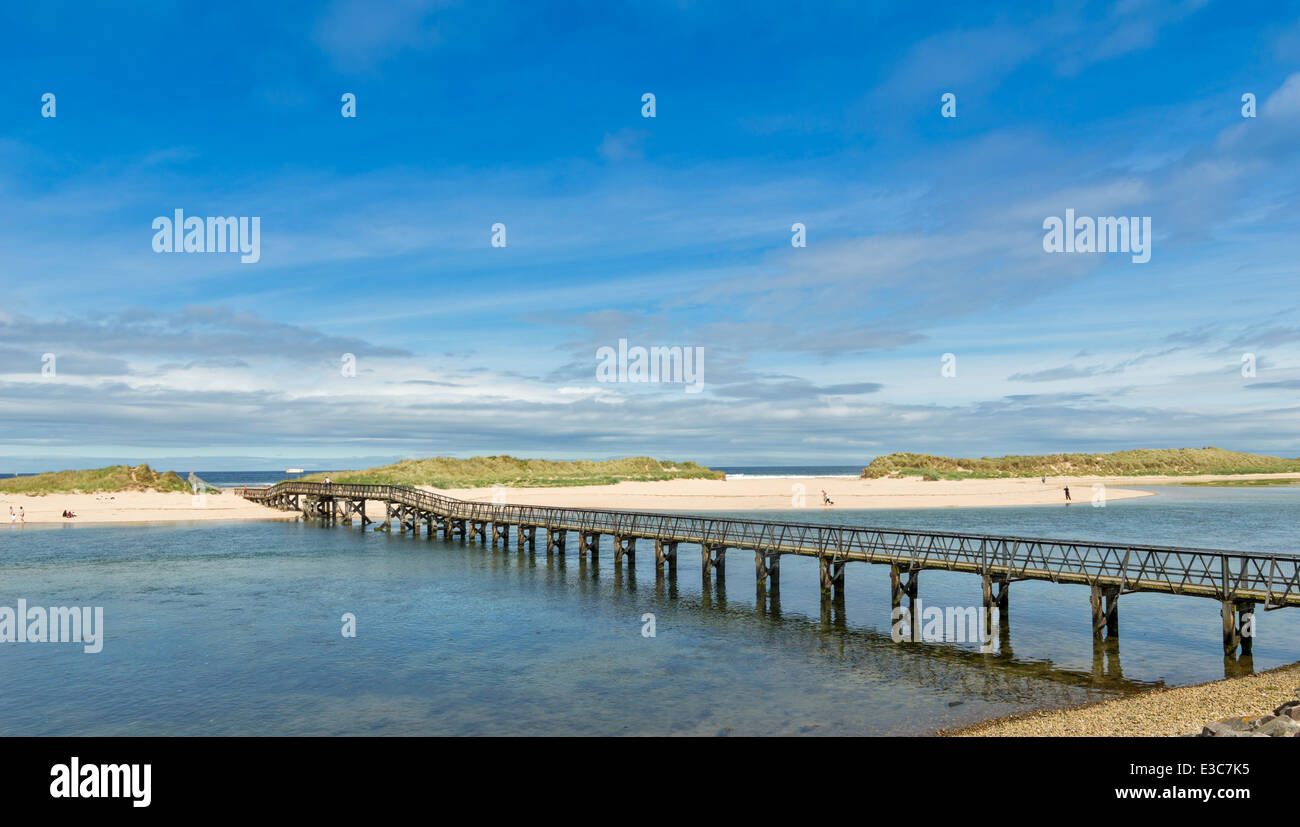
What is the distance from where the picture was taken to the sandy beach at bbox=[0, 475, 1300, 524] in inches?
3103

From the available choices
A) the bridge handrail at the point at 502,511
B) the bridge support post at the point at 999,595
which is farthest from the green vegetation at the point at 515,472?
the bridge support post at the point at 999,595

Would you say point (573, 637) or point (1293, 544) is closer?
point (573, 637)

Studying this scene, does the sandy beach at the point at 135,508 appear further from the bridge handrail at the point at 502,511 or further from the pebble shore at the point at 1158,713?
the pebble shore at the point at 1158,713

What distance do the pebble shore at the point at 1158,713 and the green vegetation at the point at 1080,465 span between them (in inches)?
5129

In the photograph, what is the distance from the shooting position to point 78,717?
1867cm

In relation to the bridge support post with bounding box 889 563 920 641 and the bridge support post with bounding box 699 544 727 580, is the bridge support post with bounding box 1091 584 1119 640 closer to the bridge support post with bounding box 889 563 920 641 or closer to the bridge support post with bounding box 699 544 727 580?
the bridge support post with bounding box 889 563 920 641

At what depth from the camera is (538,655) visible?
968 inches

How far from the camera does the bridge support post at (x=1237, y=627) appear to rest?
893 inches

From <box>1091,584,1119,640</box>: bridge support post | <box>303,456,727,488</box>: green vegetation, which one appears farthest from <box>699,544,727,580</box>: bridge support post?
<box>303,456,727,488</box>: green vegetation

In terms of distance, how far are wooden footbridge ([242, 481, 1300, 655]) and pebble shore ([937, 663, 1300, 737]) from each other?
3995 millimetres
